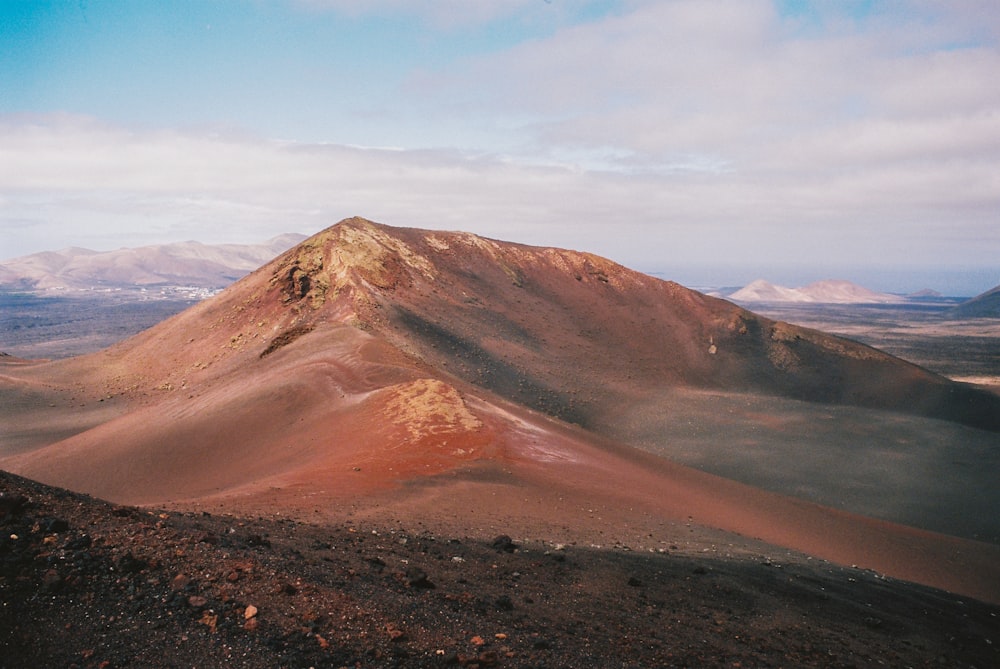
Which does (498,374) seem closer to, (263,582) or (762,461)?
(762,461)

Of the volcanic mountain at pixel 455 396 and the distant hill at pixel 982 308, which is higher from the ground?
the distant hill at pixel 982 308

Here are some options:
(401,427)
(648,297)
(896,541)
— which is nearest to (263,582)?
(401,427)

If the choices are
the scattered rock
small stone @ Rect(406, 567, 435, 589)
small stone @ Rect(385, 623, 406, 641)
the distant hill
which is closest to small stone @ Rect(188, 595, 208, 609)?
small stone @ Rect(385, 623, 406, 641)

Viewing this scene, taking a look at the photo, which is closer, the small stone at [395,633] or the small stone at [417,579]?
the small stone at [395,633]

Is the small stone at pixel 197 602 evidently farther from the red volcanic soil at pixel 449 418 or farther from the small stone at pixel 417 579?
the small stone at pixel 417 579

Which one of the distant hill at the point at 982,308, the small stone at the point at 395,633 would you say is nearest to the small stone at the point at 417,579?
the small stone at the point at 395,633

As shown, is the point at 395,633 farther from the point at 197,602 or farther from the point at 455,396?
the point at 455,396

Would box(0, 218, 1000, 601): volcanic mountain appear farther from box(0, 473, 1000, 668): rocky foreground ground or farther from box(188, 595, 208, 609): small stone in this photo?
box(188, 595, 208, 609): small stone

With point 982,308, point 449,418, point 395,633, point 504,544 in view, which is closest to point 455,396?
point 449,418
